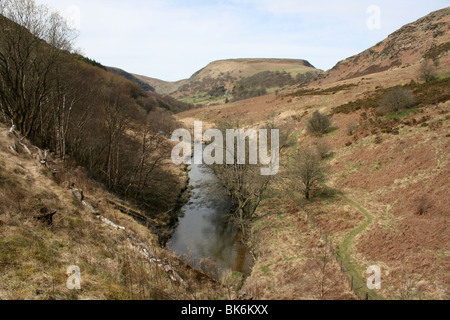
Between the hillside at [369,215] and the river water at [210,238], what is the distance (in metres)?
1.47

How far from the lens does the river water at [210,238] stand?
48.1 feet

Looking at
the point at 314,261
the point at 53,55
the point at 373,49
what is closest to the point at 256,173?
the point at 314,261

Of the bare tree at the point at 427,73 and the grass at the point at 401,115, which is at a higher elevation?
the bare tree at the point at 427,73

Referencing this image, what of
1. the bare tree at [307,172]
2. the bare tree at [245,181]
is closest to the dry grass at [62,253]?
the bare tree at [245,181]

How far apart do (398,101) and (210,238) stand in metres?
24.4

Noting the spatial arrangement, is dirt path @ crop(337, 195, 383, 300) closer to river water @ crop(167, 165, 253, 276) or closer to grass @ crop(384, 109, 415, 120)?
river water @ crop(167, 165, 253, 276)

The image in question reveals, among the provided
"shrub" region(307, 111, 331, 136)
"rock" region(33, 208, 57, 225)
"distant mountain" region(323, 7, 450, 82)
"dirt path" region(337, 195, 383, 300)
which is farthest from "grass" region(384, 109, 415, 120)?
"distant mountain" region(323, 7, 450, 82)

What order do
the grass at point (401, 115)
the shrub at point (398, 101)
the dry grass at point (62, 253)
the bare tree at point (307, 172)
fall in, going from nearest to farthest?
1. the dry grass at point (62, 253)
2. the bare tree at point (307, 172)
3. the grass at point (401, 115)
4. the shrub at point (398, 101)

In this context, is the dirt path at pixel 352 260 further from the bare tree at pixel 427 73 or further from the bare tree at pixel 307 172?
the bare tree at pixel 427 73

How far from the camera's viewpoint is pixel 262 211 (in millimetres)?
20141

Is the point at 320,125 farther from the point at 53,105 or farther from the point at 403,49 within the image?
the point at 403,49

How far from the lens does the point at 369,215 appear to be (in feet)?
51.0

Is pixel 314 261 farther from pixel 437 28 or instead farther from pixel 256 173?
pixel 437 28
